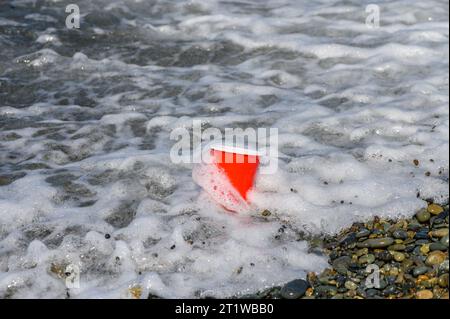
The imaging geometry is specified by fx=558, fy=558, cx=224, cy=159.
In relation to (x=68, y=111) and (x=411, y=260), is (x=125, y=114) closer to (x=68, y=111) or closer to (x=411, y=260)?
(x=68, y=111)

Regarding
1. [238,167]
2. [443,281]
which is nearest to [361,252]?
[443,281]

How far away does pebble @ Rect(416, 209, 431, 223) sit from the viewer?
349cm

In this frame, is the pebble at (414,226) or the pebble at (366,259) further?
the pebble at (414,226)

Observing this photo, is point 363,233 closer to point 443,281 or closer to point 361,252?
point 361,252

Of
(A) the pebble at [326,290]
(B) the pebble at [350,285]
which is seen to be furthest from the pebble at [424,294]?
(A) the pebble at [326,290]

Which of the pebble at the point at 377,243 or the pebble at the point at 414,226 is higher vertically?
the pebble at the point at 414,226

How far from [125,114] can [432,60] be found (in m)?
3.10

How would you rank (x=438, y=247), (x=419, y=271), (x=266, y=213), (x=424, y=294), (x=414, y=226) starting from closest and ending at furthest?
(x=424, y=294) < (x=419, y=271) < (x=438, y=247) < (x=414, y=226) < (x=266, y=213)

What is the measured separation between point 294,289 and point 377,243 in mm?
604

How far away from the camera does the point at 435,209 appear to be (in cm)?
355

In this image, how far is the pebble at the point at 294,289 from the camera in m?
3.05

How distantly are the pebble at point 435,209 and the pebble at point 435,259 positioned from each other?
458mm

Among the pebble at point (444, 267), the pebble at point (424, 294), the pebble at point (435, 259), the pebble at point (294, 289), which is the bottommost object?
the pebble at point (294, 289)

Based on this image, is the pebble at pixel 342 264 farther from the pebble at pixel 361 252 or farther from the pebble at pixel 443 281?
the pebble at pixel 443 281
